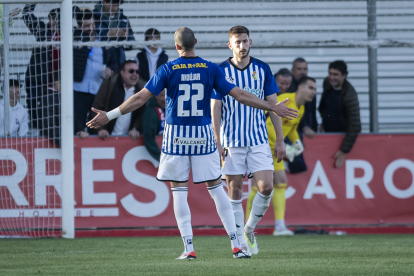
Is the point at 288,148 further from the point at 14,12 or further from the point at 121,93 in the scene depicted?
the point at 14,12

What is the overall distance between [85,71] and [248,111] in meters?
3.64

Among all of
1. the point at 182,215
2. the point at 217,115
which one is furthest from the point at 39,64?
the point at 182,215

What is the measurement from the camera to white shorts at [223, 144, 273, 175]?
5.73 meters

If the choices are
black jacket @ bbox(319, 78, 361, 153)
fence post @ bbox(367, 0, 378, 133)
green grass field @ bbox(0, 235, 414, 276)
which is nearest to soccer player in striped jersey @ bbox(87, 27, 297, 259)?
green grass field @ bbox(0, 235, 414, 276)

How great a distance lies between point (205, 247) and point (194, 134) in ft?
6.66

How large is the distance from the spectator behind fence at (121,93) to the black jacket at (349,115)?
2742 millimetres

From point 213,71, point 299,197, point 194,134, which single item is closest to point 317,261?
point 194,134

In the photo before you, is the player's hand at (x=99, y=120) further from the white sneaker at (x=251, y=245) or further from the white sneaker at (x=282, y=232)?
the white sneaker at (x=282, y=232)

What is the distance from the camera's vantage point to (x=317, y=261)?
4906 mm

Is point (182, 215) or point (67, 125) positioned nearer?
point (182, 215)

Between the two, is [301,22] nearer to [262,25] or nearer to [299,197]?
[262,25]

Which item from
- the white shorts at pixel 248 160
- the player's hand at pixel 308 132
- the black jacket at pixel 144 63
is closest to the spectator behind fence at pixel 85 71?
the black jacket at pixel 144 63

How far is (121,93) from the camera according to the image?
8508 millimetres

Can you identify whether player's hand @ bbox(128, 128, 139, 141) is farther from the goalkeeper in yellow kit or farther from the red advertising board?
the goalkeeper in yellow kit
